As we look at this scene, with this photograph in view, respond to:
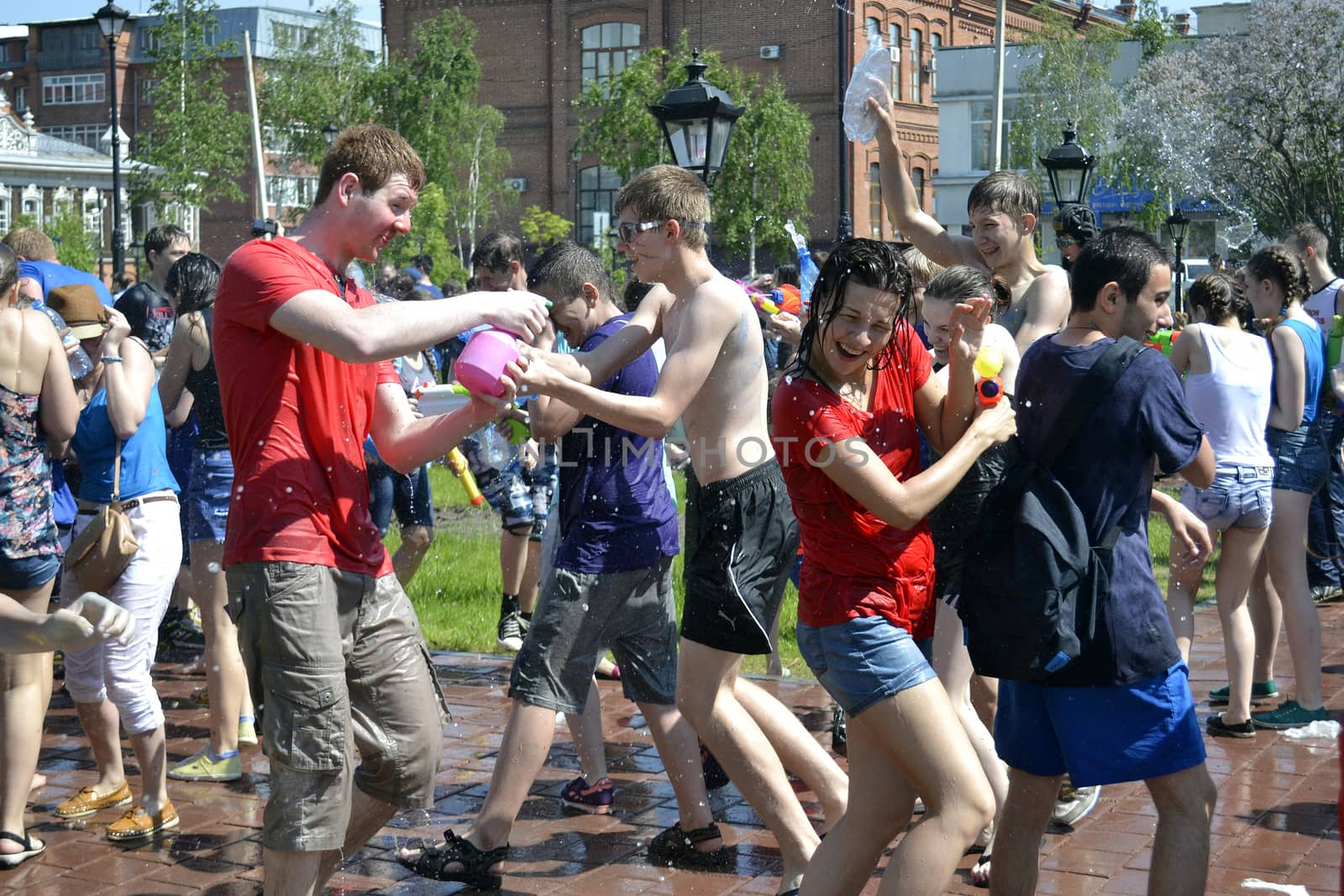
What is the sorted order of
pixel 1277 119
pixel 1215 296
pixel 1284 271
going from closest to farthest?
pixel 1215 296 < pixel 1284 271 < pixel 1277 119

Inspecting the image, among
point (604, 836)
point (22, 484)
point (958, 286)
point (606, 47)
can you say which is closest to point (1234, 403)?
point (958, 286)

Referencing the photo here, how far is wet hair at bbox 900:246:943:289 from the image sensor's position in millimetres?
4906

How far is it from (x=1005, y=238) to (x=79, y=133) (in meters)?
89.4

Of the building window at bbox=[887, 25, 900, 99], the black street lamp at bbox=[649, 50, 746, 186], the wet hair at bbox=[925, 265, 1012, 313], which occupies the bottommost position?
the wet hair at bbox=[925, 265, 1012, 313]

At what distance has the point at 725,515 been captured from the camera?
4285 millimetres

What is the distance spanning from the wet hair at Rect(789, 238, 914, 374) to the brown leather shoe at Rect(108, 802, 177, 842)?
2957 millimetres

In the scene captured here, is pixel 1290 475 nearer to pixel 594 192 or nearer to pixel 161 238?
pixel 161 238

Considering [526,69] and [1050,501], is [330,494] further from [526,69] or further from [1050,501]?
[526,69]

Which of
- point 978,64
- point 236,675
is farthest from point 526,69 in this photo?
point 236,675

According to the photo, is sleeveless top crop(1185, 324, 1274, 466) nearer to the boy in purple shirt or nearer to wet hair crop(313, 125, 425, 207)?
the boy in purple shirt

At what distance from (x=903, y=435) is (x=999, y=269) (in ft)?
5.96

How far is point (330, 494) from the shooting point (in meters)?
3.57

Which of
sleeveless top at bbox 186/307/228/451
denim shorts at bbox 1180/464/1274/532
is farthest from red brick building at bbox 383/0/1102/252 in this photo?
sleeveless top at bbox 186/307/228/451

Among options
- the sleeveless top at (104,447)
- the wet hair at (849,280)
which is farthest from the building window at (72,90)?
the wet hair at (849,280)
